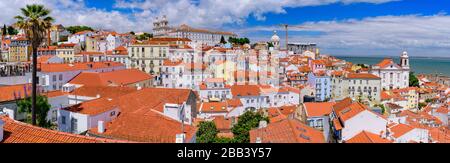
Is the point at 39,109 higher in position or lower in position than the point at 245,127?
higher

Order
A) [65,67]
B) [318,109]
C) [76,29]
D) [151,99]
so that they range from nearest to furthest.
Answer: [151,99]
[318,109]
[65,67]
[76,29]

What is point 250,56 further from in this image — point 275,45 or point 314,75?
point 275,45

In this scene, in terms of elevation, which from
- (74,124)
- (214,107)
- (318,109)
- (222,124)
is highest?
(74,124)

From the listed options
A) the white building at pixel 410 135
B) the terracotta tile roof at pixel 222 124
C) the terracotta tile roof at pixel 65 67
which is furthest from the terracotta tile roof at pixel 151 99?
the terracotta tile roof at pixel 65 67

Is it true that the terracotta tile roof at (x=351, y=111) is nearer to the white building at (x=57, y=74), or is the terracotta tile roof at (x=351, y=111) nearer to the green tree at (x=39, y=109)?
the green tree at (x=39, y=109)

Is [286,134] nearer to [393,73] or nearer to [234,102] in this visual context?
[234,102]

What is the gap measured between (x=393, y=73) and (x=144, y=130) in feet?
173

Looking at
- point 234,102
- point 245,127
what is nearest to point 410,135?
point 245,127

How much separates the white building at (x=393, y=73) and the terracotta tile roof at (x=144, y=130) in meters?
49.3

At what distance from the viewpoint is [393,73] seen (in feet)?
183

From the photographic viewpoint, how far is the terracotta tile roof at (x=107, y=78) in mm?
26453

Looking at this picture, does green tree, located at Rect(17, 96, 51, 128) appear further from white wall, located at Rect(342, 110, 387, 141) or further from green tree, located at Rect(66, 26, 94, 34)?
green tree, located at Rect(66, 26, 94, 34)

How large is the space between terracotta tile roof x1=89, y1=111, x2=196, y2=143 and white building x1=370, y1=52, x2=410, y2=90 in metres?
49.3
